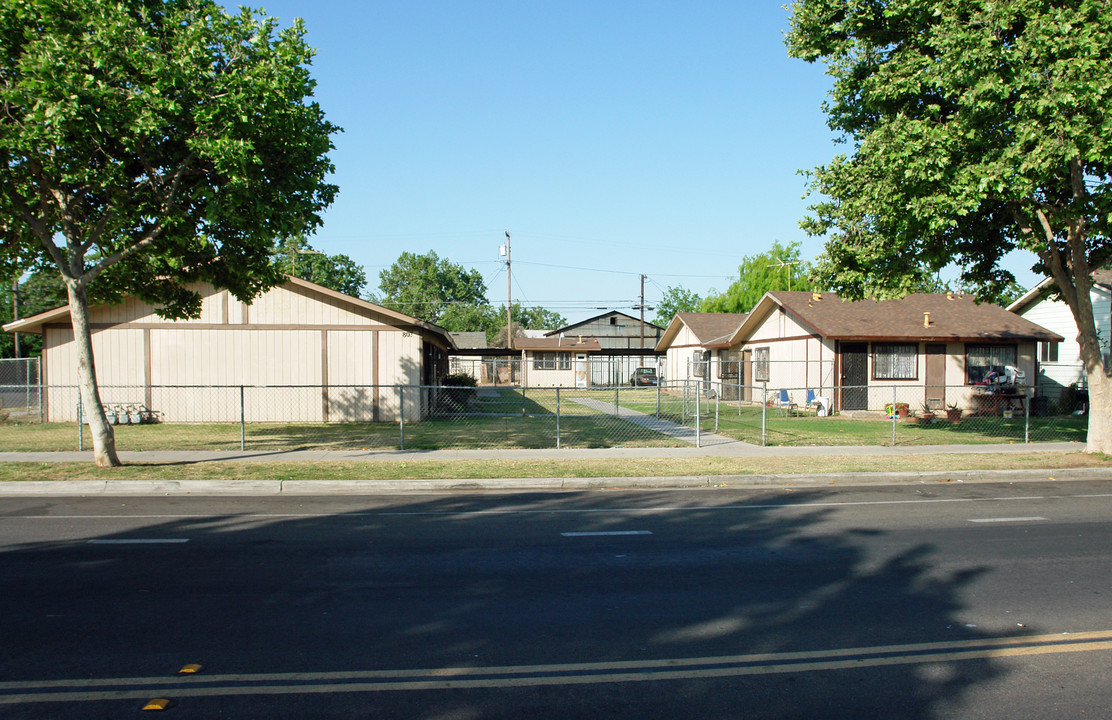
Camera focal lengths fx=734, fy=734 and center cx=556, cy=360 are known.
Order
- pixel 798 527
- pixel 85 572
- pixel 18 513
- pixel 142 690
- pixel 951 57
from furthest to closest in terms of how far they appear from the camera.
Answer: pixel 951 57 < pixel 18 513 < pixel 798 527 < pixel 85 572 < pixel 142 690

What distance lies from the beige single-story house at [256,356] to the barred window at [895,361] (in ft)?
56.5

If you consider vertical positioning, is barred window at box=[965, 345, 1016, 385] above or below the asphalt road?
above

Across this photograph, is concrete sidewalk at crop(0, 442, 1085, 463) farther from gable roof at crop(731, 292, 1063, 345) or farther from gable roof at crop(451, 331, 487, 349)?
gable roof at crop(451, 331, 487, 349)

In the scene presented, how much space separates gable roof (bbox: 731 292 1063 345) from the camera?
27.5m

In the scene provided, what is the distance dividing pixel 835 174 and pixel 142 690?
1528 centimetres

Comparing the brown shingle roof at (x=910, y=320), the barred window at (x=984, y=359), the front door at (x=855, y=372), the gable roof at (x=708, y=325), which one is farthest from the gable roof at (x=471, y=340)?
the barred window at (x=984, y=359)

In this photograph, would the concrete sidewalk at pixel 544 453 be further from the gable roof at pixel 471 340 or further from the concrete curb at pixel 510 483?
the gable roof at pixel 471 340

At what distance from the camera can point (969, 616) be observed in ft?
18.5

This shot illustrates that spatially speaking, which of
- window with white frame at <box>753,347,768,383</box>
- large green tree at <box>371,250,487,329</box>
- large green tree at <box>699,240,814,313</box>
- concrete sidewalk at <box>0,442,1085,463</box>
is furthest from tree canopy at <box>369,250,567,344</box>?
concrete sidewalk at <box>0,442,1085,463</box>

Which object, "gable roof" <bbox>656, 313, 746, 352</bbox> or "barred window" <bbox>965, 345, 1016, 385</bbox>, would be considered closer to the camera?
"barred window" <bbox>965, 345, 1016, 385</bbox>

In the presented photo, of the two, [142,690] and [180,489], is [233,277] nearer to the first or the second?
[180,489]

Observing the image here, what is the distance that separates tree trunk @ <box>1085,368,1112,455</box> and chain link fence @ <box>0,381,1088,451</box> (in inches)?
78.3

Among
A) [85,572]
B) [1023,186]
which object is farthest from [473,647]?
[1023,186]

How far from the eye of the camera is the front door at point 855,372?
90.4ft
